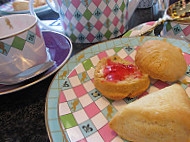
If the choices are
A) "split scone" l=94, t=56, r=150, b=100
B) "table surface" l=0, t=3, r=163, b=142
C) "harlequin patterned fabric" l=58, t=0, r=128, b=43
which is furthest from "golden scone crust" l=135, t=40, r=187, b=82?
"table surface" l=0, t=3, r=163, b=142

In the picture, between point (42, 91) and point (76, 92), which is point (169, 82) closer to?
point (76, 92)

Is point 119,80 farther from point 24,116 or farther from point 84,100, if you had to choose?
point 24,116

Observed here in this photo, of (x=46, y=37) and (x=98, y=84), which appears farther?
(x=46, y=37)

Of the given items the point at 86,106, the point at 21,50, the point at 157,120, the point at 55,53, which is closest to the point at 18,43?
the point at 21,50

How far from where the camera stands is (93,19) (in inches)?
25.8

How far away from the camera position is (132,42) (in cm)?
63

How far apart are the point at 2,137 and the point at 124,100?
0.37 m

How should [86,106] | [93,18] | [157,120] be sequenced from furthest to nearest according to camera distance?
1. [93,18]
2. [86,106]
3. [157,120]

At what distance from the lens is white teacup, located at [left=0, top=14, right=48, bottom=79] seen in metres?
0.48

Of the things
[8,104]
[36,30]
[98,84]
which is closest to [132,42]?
[98,84]

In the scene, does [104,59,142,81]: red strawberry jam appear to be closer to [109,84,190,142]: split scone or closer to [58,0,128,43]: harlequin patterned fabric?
[109,84,190,142]: split scone

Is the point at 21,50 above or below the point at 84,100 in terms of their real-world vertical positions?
above

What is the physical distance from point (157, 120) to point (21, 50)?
455 millimetres

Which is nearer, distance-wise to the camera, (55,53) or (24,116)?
(24,116)
